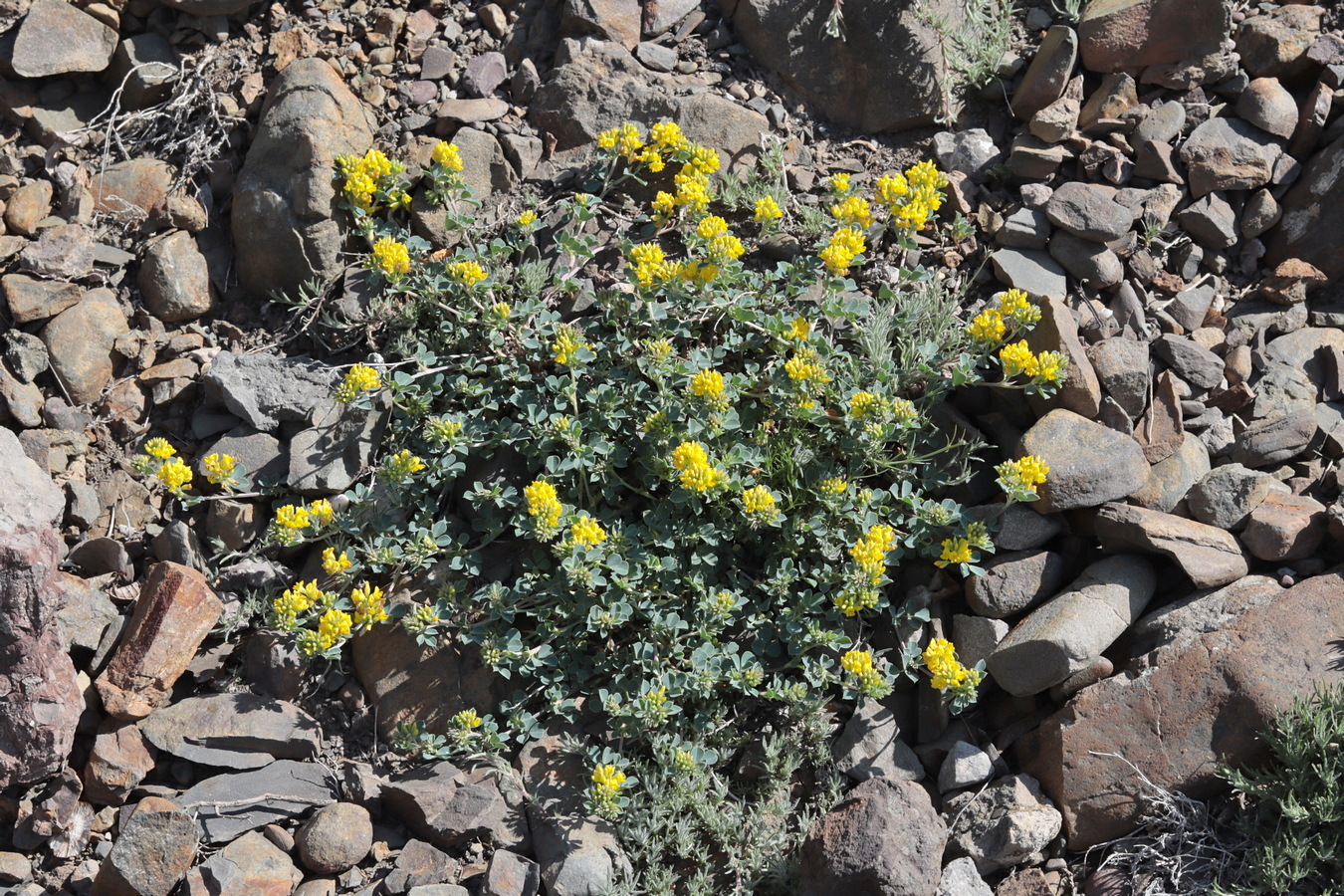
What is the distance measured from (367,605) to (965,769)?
2.29 metres

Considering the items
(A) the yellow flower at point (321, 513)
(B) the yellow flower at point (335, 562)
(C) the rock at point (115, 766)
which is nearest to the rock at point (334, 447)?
(A) the yellow flower at point (321, 513)

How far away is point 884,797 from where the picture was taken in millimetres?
3697

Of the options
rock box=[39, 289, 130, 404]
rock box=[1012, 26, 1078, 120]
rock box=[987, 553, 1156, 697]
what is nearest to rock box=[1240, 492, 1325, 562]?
rock box=[987, 553, 1156, 697]

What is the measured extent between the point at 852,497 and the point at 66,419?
338 centimetres

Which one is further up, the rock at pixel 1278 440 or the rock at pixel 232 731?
the rock at pixel 1278 440

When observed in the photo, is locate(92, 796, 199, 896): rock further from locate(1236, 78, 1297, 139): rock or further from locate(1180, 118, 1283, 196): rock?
locate(1236, 78, 1297, 139): rock

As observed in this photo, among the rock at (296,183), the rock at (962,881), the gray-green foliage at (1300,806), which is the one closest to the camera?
the gray-green foliage at (1300,806)

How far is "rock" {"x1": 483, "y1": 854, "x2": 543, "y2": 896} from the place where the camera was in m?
3.72

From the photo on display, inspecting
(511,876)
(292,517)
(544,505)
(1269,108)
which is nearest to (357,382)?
(292,517)

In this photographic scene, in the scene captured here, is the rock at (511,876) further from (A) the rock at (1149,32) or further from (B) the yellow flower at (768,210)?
(A) the rock at (1149,32)

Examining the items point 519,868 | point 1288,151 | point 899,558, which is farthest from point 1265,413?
point 519,868

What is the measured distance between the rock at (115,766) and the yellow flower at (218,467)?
3.27 feet

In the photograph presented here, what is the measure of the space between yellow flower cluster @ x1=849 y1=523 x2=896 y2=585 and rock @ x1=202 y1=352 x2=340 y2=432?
92.6 inches

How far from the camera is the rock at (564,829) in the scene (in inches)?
146
